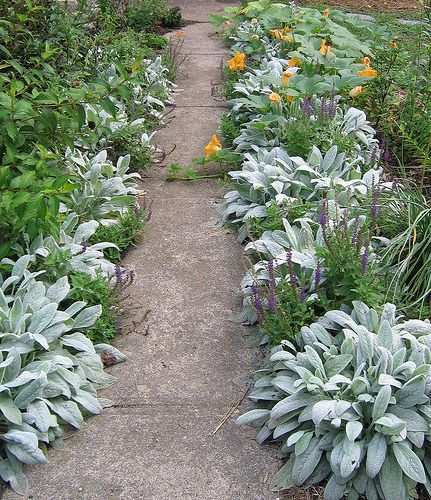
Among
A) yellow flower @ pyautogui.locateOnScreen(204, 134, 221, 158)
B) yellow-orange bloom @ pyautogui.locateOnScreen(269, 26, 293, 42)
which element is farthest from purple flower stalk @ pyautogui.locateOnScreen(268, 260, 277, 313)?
yellow-orange bloom @ pyautogui.locateOnScreen(269, 26, 293, 42)

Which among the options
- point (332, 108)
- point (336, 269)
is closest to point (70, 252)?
point (336, 269)

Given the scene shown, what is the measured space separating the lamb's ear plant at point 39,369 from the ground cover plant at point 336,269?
783mm

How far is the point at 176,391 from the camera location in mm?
3057

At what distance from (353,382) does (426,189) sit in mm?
2427

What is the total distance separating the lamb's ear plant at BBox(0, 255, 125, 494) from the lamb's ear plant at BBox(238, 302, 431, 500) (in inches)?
30.2

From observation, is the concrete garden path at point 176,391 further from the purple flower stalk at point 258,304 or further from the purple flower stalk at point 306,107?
the purple flower stalk at point 306,107

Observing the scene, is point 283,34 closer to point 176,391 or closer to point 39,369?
point 176,391

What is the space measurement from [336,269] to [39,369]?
4.81ft

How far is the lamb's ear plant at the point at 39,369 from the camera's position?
262cm

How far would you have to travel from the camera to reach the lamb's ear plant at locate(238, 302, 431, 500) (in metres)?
2.49

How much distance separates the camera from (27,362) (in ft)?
9.69

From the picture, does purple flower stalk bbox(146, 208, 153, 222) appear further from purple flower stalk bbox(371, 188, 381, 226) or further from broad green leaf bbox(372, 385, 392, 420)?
broad green leaf bbox(372, 385, 392, 420)

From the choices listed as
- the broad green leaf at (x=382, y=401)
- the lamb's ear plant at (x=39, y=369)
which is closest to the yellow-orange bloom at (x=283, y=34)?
the lamb's ear plant at (x=39, y=369)

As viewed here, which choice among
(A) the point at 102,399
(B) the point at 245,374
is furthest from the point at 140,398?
(B) the point at 245,374
